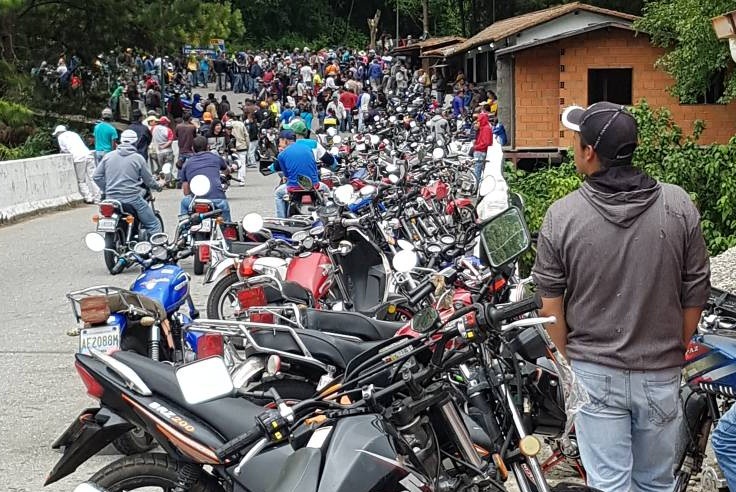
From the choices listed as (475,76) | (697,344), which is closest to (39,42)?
(475,76)

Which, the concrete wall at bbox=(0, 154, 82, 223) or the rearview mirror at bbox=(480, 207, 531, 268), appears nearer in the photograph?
the rearview mirror at bbox=(480, 207, 531, 268)

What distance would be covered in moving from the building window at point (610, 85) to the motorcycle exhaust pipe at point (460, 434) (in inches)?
823

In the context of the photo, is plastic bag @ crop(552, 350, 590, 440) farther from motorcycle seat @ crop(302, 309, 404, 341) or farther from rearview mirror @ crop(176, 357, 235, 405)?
motorcycle seat @ crop(302, 309, 404, 341)

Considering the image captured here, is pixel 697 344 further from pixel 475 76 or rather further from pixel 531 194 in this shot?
pixel 475 76

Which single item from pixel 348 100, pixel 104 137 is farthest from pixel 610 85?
pixel 348 100

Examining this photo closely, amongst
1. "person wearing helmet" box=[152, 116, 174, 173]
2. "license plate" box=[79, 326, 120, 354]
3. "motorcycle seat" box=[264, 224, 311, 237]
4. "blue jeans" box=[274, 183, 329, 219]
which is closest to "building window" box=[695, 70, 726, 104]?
"blue jeans" box=[274, 183, 329, 219]

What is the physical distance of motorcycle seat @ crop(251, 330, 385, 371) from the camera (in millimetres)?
5512

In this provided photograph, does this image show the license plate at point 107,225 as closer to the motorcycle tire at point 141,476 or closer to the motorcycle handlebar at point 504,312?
the motorcycle tire at point 141,476

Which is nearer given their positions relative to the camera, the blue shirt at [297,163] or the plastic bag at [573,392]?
the plastic bag at [573,392]

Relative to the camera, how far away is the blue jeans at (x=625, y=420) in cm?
366

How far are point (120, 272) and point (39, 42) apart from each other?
19696 millimetres

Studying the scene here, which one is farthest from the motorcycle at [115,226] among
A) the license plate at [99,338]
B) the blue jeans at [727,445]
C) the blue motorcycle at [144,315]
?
the blue jeans at [727,445]

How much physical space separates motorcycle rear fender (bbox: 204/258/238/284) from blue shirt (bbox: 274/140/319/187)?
468 cm

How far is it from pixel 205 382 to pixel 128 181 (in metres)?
10.0
